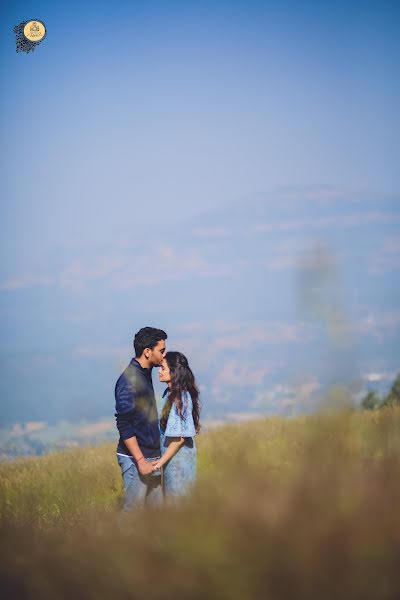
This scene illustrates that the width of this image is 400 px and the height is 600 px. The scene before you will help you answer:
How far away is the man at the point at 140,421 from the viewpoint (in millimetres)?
6574

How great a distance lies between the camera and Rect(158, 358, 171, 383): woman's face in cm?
661

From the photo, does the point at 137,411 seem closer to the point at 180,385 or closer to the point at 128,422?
the point at 128,422

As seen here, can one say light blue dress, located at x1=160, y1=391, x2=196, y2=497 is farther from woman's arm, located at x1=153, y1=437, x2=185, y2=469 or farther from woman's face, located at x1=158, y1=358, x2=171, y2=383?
woman's face, located at x1=158, y1=358, x2=171, y2=383

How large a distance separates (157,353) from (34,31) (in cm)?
863

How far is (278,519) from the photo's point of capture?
2377 mm

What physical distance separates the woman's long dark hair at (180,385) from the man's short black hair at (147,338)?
158 millimetres

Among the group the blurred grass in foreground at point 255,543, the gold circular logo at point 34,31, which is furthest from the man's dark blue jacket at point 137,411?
the gold circular logo at point 34,31

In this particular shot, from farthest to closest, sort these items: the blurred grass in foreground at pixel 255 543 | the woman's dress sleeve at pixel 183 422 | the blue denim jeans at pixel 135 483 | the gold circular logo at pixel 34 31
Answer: the gold circular logo at pixel 34 31, the blue denim jeans at pixel 135 483, the woman's dress sleeve at pixel 183 422, the blurred grass in foreground at pixel 255 543

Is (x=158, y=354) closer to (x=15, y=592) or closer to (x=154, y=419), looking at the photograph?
(x=154, y=419)

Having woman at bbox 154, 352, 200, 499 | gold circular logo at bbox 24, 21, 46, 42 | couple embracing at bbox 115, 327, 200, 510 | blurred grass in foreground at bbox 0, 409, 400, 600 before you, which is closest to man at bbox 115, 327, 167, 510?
couple embracing at bbox 115, 327, 200, 510

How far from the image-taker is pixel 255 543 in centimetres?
234

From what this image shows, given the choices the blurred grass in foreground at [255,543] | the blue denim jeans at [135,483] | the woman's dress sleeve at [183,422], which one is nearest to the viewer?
the blurred grass in foreground at [255,543]

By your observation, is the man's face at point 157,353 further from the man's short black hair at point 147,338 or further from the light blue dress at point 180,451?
the light blue dress at point 180,451

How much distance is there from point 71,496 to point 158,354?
13.5 feet
